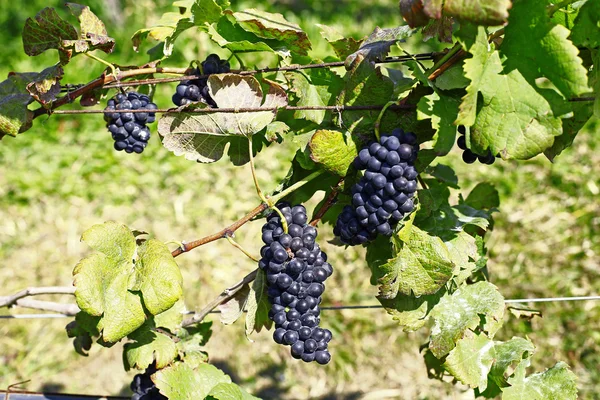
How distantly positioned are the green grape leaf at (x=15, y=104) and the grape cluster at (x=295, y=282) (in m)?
0.70

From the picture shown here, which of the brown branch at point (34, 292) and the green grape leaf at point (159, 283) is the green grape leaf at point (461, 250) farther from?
the brown branch at point (34, 292)

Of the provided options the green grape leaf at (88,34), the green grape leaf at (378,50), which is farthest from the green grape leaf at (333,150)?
the green grape leaf at (88,34)

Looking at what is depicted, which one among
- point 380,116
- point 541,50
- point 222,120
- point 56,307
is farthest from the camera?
point 56,307

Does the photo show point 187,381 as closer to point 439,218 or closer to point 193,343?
point 193,343

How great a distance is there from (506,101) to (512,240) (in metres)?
2.51

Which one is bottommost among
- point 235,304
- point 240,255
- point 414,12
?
point 240,255

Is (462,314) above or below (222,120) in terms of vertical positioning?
A: below

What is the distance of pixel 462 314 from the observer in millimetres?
1551

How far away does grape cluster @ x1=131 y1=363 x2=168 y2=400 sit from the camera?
1747mm

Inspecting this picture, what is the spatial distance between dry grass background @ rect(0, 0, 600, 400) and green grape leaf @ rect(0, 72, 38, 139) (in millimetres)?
1822

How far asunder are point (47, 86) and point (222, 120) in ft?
1.44

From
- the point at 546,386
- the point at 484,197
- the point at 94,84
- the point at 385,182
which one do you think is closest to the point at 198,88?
the point at 94,84

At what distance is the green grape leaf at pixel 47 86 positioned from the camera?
145cm

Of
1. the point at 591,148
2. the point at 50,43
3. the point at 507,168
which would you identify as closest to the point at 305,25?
the point at 507,168
